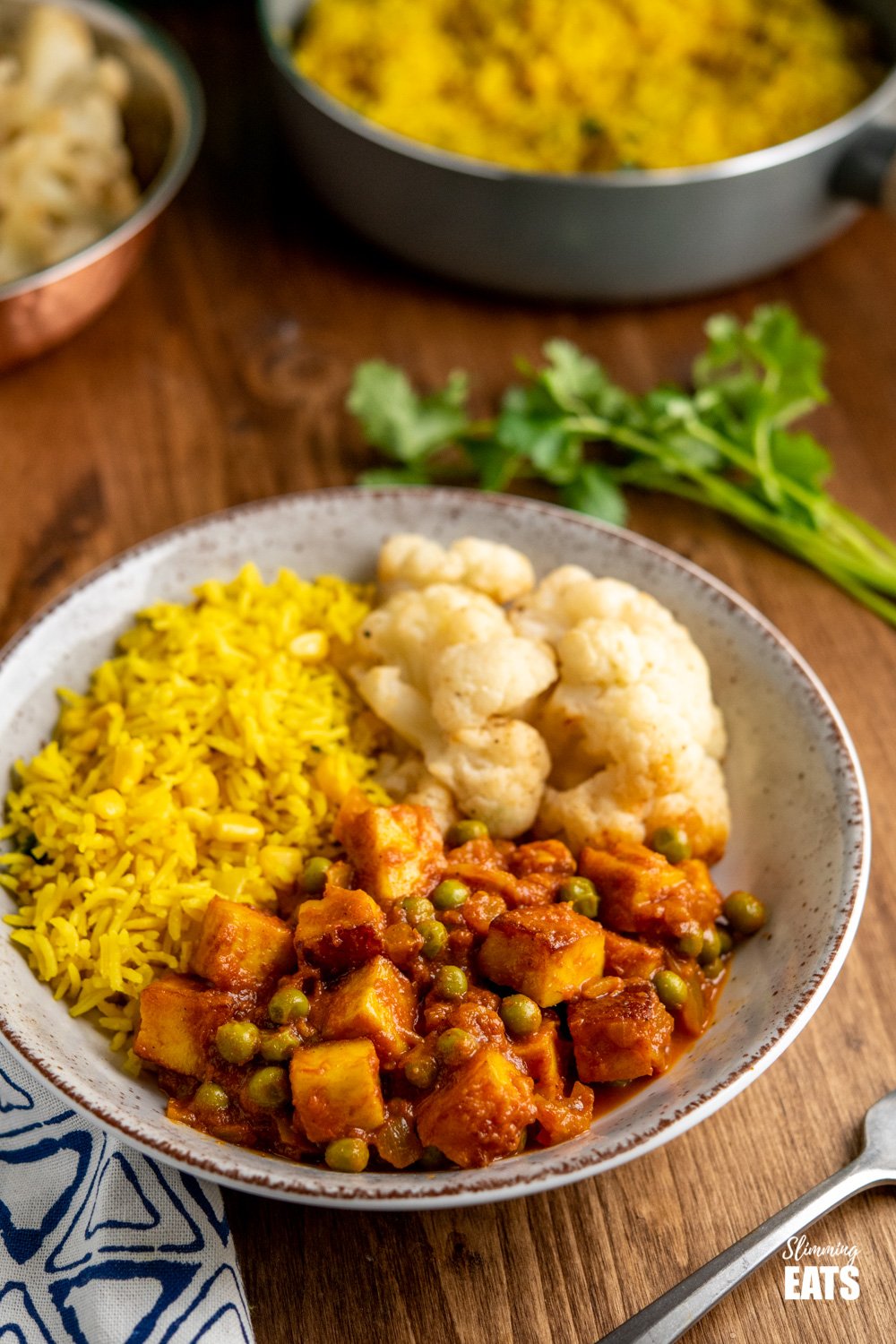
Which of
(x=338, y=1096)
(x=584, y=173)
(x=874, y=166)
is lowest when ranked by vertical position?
Result: (x=338, y=1096)

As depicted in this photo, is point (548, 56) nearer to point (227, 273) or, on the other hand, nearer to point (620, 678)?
point (227, 273)

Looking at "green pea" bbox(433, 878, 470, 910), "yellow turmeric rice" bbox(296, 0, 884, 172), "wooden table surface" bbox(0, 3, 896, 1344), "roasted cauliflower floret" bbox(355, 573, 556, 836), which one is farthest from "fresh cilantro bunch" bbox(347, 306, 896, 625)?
"green pea" bbox(433, 878, 470, 910)

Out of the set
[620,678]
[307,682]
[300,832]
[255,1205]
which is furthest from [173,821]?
[620,678]

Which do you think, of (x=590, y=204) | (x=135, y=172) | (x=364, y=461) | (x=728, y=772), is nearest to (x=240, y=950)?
(x=728, y=772)

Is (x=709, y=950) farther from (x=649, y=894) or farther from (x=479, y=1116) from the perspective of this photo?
(x=479, y=1116)

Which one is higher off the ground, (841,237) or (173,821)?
(841,237)

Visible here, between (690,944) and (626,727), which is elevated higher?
(626,727)
